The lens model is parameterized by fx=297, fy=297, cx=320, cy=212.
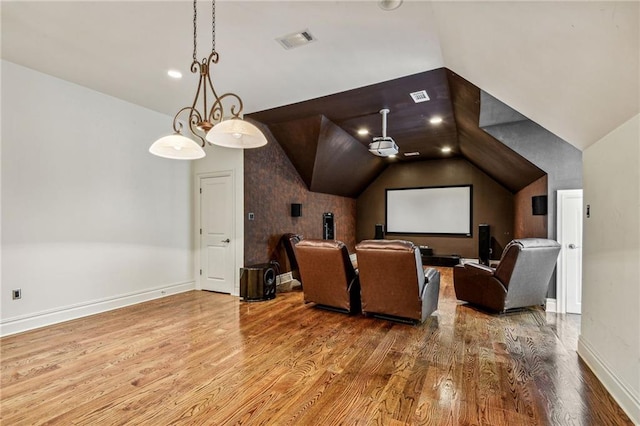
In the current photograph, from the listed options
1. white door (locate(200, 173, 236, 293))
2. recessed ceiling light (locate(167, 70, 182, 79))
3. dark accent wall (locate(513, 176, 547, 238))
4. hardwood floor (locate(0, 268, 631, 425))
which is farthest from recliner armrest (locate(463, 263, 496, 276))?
recessed ceiling light (locate(167, 70, 182, 79))

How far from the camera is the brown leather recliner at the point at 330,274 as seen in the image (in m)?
3.97

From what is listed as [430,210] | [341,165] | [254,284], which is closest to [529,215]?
[430,210]

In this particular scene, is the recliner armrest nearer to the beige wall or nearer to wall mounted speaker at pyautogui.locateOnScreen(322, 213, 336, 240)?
the beige wall

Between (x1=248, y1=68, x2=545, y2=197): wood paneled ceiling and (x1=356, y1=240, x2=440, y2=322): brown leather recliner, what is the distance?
2146 millimetres

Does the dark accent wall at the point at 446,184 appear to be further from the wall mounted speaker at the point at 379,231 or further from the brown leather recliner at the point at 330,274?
the brown leather recliner at the point at 330,274

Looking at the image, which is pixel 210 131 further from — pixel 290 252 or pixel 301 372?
pixel 290 252

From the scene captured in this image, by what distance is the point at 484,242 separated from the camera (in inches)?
307

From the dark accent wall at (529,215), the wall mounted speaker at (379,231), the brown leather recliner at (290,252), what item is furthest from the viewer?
the wall mounted speaker at (379,231)

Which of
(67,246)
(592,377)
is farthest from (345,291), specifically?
(67,246)

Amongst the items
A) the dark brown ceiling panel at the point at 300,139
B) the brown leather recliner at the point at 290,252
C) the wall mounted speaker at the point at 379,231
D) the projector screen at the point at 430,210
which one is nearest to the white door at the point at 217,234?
the brown leather recliner at the point at 290,252

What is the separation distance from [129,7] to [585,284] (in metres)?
4.71

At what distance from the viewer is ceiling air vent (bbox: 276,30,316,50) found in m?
2.84

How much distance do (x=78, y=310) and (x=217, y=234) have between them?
222 centimetres

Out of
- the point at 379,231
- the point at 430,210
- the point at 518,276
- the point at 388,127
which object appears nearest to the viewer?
the point at 518,276
